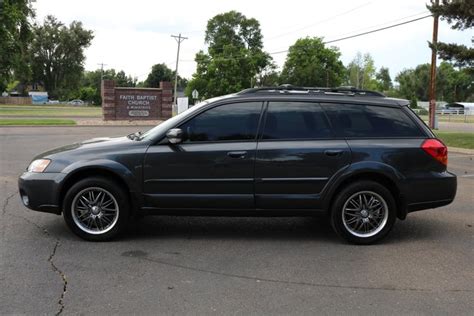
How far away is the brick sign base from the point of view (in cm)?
3344

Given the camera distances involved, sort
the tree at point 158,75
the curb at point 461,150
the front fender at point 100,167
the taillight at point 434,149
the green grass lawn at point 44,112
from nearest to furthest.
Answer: the front fender at point 100,167 → the taillight at point 434,149 → the curb at point 461,150 → the green grass lawn at point 44,112 → the tree at point 158,75

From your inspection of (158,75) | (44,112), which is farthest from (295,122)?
(158,75)

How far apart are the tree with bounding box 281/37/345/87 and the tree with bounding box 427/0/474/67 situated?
67.6 m

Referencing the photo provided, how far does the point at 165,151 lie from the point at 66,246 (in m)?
1.47

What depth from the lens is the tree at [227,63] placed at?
8481 cm

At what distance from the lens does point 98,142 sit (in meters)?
6.12

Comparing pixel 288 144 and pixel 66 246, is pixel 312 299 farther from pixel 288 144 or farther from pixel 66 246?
pixel 66 246

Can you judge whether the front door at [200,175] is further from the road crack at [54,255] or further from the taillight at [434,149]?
the taillight at [434,149]

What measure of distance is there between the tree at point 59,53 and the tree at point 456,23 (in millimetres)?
73655

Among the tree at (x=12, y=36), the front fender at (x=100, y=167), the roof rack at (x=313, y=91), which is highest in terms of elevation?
the tree at (x=12, y=36)

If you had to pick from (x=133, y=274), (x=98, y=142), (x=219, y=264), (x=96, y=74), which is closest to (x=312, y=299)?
(x=219, y=264)

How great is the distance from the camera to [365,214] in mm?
5797

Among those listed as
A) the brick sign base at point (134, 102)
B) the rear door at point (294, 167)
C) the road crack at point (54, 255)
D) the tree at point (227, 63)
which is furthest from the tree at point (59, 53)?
the rear door at point (294, 167)

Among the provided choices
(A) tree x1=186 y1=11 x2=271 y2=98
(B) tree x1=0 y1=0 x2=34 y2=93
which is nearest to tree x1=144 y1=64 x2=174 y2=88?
(A) tree x1=186 y1=11 x2=271 y2=98
